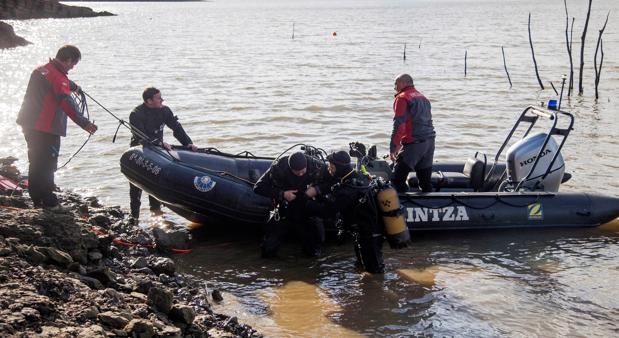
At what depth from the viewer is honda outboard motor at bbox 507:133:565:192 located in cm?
781

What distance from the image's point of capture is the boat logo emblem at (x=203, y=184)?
7.07 meters

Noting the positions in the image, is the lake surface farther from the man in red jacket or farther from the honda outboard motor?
the man in red jacket

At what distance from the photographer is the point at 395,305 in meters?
5.86

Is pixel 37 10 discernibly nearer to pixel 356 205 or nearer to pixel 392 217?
pixel 356 205

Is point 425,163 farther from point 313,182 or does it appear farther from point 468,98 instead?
point 468,98

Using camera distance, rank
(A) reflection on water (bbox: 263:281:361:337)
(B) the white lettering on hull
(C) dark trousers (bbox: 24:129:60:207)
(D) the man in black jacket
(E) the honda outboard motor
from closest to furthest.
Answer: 1. (A) reflection on water (bbox: 263:281:361:337)
2. (C) dark trousers (bbox: 24:129:60:207)
3. (D) the man in black jacket
4. (B) the white lettering on hull
5. (E) the honda outboard motor

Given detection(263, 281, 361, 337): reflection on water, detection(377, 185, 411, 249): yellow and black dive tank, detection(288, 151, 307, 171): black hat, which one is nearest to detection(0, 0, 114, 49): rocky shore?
detection(288, 151, 307, 171): black hat

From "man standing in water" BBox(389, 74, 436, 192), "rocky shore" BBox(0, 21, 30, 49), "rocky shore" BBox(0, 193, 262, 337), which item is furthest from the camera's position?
"rocky shore" BBox(0, 21, 30, 49)

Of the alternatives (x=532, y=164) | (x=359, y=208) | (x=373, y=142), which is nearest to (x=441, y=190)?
(x=532, y=164)

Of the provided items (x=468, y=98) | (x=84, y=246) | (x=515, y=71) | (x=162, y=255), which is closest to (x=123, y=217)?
(x=162, y=255)

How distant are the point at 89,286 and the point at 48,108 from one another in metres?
1.91

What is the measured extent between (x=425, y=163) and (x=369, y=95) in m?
11.0

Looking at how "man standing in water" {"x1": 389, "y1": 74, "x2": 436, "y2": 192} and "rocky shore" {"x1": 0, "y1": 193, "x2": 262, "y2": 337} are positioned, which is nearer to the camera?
"rocky shore" {"x1": 0, "y1": 193, "x2": 262, "y2": 337}

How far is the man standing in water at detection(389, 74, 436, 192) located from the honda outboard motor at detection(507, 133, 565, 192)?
1162 millimetres
